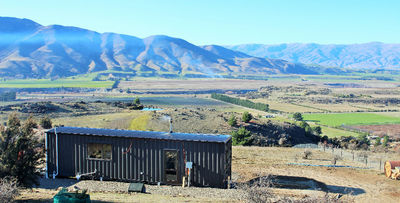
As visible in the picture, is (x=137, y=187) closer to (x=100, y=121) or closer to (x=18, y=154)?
(x=18, y=154)

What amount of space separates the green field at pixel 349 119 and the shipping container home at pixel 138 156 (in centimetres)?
5911

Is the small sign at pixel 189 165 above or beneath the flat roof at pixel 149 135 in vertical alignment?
beneath

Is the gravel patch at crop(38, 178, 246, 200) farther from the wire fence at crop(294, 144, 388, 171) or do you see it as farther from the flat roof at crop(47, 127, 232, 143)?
the wire fence at crop(294, 144, 388, 171)

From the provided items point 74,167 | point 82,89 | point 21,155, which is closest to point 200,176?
point 74,167

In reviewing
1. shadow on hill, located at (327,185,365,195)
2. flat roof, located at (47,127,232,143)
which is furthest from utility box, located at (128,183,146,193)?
shadow on hill, located at (327,185,365,195)

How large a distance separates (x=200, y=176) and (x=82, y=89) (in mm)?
144917

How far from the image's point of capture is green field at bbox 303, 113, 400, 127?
2982 inches

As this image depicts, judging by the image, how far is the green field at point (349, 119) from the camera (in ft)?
249

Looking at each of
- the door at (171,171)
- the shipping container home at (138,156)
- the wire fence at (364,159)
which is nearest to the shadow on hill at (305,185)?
the shipping container home at (138,156)

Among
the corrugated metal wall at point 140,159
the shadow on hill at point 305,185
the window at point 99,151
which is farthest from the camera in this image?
the window at point 99,151

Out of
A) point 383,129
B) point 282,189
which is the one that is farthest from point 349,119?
point 282,189

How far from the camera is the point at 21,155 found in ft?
48.9

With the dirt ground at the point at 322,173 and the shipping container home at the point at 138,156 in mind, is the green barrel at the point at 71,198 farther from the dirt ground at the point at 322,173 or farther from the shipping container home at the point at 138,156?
the dirt ground at the point at 322,173

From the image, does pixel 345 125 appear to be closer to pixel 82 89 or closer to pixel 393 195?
pixel 393 195
